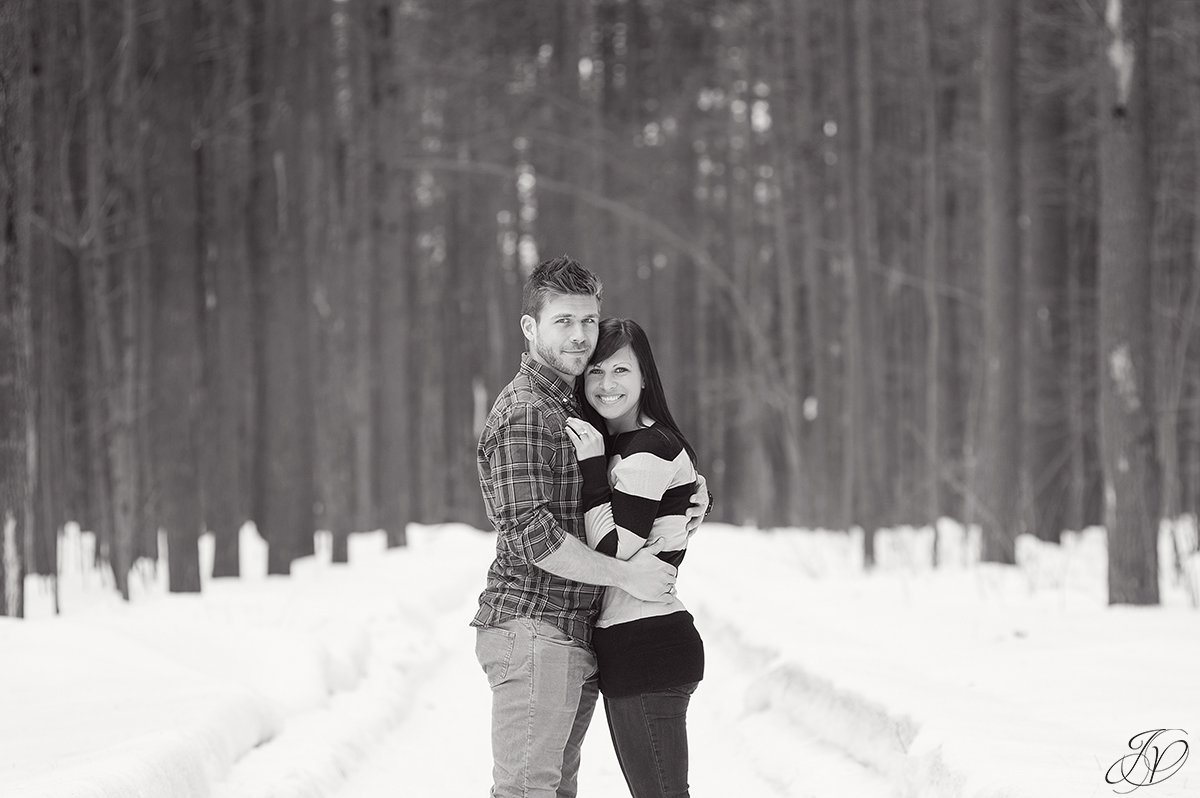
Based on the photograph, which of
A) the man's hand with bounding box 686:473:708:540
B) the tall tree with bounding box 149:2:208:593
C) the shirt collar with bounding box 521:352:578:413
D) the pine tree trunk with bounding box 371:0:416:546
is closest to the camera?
the shirt collar with bounding box 521:352:578:413

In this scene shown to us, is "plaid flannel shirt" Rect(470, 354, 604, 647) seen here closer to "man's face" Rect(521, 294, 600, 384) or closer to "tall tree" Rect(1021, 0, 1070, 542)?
"man's face" Rect(521, 294, 600, 384)

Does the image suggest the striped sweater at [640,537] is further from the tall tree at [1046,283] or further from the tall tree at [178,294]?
the tall tree at [1046,283]

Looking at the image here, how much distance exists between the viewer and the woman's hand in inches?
151

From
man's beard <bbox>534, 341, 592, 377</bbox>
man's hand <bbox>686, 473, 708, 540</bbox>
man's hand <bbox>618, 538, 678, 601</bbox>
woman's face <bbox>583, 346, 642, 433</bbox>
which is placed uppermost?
man's beard <bbox>534, 341, 592, 377</bbox>

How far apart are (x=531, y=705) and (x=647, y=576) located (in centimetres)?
50

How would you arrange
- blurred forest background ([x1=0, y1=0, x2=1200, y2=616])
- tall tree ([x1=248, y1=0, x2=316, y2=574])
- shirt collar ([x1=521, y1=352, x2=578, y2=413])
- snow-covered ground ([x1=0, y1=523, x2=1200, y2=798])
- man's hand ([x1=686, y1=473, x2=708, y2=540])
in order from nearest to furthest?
shirt collar ([x1=521, y1=352, x2=578, y2=413])
man's hand ([x1=686, y1=473, x2=708, y2=540])
snow-covered ground ([x1=0, y1=523, x2=1200, y2=798])
blurred forest background ([x1=0, y1=0, x2=1200, y2=616])
tall tree ([x1=248, y1=0, x2=316, y2=574])

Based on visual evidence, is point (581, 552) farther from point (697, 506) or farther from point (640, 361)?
point (640, 361)

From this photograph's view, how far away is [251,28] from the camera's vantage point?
1559 centimetres

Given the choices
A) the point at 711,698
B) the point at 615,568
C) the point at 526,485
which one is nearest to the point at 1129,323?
the point at 711,698

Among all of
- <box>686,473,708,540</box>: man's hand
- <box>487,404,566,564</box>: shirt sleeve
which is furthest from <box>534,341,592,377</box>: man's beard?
<box>686,473,708,540</box>: man's hand

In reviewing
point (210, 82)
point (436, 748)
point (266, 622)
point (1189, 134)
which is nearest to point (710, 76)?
point (1189, 134)

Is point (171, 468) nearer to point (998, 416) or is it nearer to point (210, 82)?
point (210, 82)

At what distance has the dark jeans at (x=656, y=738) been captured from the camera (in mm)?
3918

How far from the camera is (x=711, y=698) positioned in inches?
352
